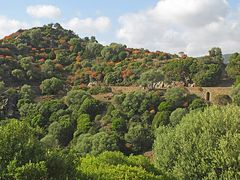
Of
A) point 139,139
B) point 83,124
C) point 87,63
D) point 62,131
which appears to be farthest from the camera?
point 87,63

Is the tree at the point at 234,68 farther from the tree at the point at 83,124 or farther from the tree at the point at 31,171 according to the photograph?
the tree at the point at 31,171

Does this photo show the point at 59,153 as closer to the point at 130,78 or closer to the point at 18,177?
the point at 18,177

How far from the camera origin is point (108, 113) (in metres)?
58.6

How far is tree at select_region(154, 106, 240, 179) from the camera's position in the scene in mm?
24219

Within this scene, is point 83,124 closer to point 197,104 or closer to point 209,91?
point 197,104

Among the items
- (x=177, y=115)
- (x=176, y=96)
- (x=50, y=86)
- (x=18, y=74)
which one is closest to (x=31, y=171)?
(x=177, y=115)

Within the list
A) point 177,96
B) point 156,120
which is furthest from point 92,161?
point 177,96

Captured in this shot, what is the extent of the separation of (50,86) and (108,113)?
17.1m

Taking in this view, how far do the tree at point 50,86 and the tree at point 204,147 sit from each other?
45.1 metres

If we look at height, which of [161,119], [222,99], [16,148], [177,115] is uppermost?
[16,148]

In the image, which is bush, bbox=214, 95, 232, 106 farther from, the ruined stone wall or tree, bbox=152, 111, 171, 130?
tree, bbox=152, 111, 171, 130

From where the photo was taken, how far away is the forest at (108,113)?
1734cm

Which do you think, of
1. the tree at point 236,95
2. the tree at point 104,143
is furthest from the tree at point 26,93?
the tree at point 236,95

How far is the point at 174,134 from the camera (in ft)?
91.9
